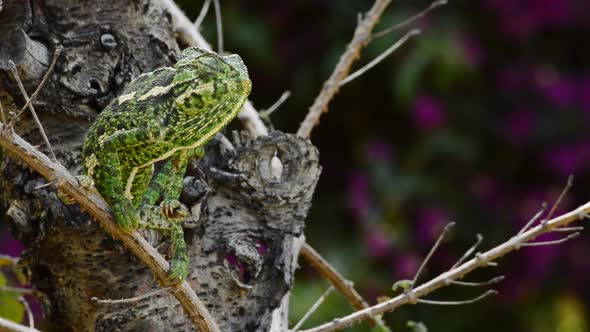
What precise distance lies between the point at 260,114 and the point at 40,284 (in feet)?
1.69

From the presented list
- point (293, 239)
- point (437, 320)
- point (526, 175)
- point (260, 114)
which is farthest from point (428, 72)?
point (293, 239)

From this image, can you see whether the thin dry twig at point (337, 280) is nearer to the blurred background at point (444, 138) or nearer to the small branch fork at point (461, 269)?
the small branch fork at point (461, 269)

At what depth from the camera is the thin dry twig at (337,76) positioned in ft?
5.34

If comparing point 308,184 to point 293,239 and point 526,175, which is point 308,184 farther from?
point 526,175

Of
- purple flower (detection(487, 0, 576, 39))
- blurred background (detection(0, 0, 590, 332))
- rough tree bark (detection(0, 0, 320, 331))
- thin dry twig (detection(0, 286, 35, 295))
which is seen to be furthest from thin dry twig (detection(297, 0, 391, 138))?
purple flower (detection(487, 0, 576, 39))

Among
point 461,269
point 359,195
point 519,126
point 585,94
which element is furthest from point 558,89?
point 461,269

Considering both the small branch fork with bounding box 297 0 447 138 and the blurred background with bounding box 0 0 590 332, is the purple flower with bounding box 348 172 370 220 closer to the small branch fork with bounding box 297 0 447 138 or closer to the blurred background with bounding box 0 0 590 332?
the blurred background with bounding box 0 0 590 332

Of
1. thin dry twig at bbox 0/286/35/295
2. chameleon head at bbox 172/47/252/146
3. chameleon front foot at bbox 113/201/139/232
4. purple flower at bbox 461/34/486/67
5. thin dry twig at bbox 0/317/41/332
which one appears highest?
purple flower at bbox 461/34/486/67

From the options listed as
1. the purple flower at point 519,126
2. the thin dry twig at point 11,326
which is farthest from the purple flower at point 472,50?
the thin dry twig at point 11,326

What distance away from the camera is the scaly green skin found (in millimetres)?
1201

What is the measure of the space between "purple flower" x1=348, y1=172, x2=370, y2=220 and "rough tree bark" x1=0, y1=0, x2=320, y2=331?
82.0 inches

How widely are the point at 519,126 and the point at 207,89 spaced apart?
2.73 metres

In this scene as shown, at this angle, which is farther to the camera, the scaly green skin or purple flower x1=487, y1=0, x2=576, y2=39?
purple flower x1=487, y1=0, x2=576, y2=39

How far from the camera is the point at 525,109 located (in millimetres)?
3793
